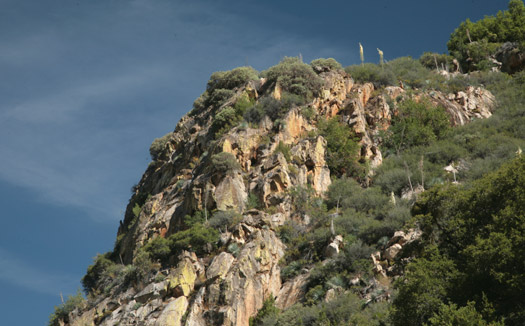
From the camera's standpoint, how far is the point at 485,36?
7281 cm

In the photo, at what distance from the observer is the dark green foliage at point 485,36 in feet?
225

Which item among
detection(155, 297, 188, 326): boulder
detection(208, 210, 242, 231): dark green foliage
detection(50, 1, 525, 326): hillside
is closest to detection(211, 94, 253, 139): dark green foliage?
detection(50, 1, 525, 326): hillside

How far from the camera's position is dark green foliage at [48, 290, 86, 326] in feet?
150

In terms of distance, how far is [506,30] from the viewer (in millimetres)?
71750

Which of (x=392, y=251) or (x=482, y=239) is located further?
(x=392, y=251)

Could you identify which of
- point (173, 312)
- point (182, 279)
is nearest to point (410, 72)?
point (182, 279)

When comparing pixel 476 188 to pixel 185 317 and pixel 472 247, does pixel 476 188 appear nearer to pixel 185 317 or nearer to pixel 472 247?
pixel 472 247

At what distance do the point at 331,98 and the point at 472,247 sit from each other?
95.4 ft

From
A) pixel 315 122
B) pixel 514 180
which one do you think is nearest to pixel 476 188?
pixel 514 180

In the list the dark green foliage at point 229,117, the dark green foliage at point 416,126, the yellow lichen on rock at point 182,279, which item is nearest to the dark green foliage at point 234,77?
the dark green foliage at point 229,117

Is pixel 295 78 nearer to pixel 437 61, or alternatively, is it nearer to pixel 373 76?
pixel 373 76

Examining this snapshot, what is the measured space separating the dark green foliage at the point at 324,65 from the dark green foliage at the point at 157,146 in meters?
15.7

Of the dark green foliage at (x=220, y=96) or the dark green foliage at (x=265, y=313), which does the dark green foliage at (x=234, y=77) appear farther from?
the dark green foliage at (x=265, y=313)

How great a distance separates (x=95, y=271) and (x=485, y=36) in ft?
150
